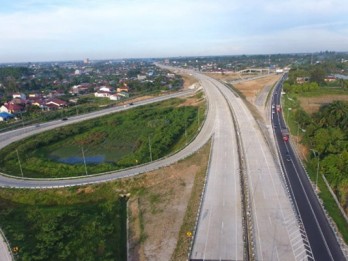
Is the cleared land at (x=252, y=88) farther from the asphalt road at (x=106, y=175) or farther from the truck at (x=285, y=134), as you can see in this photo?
the asphalt road at (x=106, y=175)

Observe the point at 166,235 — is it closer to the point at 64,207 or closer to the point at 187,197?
the point at 187,197

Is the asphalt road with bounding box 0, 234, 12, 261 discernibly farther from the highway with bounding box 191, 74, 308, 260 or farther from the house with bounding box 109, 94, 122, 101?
the house with bounding box 109, 94, 122, 101

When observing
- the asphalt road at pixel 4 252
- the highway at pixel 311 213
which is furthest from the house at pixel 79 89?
the asphalt road at pixel 4 252

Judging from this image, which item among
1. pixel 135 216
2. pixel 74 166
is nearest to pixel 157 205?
pixel 135 216

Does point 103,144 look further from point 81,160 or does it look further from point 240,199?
point 240,199

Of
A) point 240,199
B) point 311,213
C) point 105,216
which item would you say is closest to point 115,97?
point 105,216
